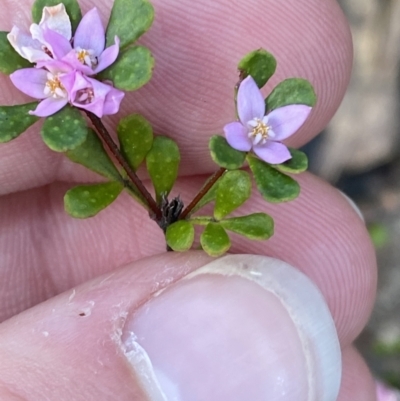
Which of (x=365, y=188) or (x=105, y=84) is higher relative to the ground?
(x=105, y=84)

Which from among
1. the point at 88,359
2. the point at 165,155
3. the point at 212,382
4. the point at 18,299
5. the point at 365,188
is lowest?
the point at 365,188

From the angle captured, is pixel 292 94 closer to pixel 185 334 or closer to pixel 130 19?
pixel 130 19

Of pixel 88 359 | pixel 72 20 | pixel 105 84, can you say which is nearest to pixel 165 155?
pixel 105 84

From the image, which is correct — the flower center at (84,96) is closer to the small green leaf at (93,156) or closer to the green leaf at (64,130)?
the green leaf at (64,130)

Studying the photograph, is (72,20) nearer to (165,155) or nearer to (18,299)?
(165,155)

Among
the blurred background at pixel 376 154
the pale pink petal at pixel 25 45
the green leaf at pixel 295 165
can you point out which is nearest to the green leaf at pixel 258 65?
the green leaf at pixel 295 165

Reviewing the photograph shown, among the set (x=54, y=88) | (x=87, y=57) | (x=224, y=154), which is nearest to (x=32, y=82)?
(x=54, y=88)

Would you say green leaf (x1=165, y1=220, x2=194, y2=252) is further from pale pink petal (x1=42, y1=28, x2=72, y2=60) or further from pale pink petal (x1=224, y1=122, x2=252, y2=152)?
pale pink petal (x1=42, y1=28, x2=72, y2=60)

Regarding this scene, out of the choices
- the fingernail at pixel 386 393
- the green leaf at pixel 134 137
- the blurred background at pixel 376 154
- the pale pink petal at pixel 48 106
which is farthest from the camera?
the blurred background at pixel 376 154
